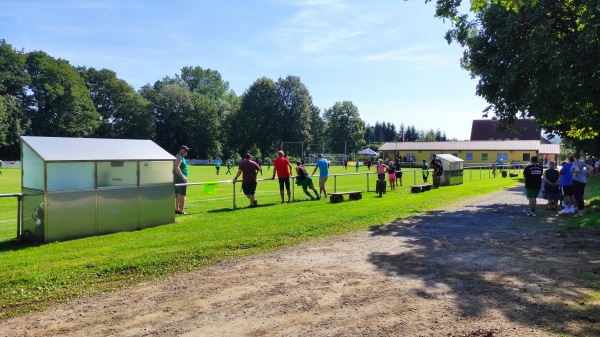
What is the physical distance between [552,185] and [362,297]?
1128 centimetres

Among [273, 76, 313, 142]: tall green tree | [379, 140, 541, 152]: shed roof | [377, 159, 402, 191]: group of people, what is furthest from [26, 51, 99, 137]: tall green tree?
[377, 159, 402, 191]: group of people

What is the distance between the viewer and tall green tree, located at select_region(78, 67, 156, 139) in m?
79.7

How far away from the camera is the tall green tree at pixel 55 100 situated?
232 ft

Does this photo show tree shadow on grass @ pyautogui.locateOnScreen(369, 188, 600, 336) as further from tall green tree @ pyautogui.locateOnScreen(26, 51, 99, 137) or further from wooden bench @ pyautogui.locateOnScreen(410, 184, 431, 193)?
tall green tree @ pyautogui.locateOnScreen(26, 51, 99, 137)

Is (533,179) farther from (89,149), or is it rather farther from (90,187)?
(89,149)

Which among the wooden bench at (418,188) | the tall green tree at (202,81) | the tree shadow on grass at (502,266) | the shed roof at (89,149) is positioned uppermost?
the tall green tree at (202,81)

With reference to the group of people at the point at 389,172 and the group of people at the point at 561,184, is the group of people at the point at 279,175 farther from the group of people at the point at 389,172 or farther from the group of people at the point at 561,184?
the group of people at the point at 561,184

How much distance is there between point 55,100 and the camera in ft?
237

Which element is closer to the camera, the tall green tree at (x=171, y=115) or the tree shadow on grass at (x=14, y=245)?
the tree shadow on grass at (x=14, y=245)

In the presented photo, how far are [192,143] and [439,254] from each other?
82236 mm

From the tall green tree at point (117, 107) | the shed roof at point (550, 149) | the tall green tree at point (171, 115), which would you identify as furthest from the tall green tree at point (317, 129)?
the shed roof at point (550, 149)

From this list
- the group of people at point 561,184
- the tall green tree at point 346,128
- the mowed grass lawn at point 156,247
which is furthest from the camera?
the tall green tree at point 346,128

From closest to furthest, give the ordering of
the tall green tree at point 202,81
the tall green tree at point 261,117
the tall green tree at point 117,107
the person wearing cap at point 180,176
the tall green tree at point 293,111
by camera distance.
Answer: the person wearing cap at point 180,176 → the tall green tree at point 117,107 → the tall green tree at point 261,117 → the tall green tree at point 293,111 → the tall green tree at point 202,81

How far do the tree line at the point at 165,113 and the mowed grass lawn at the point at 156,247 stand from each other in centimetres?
6603
